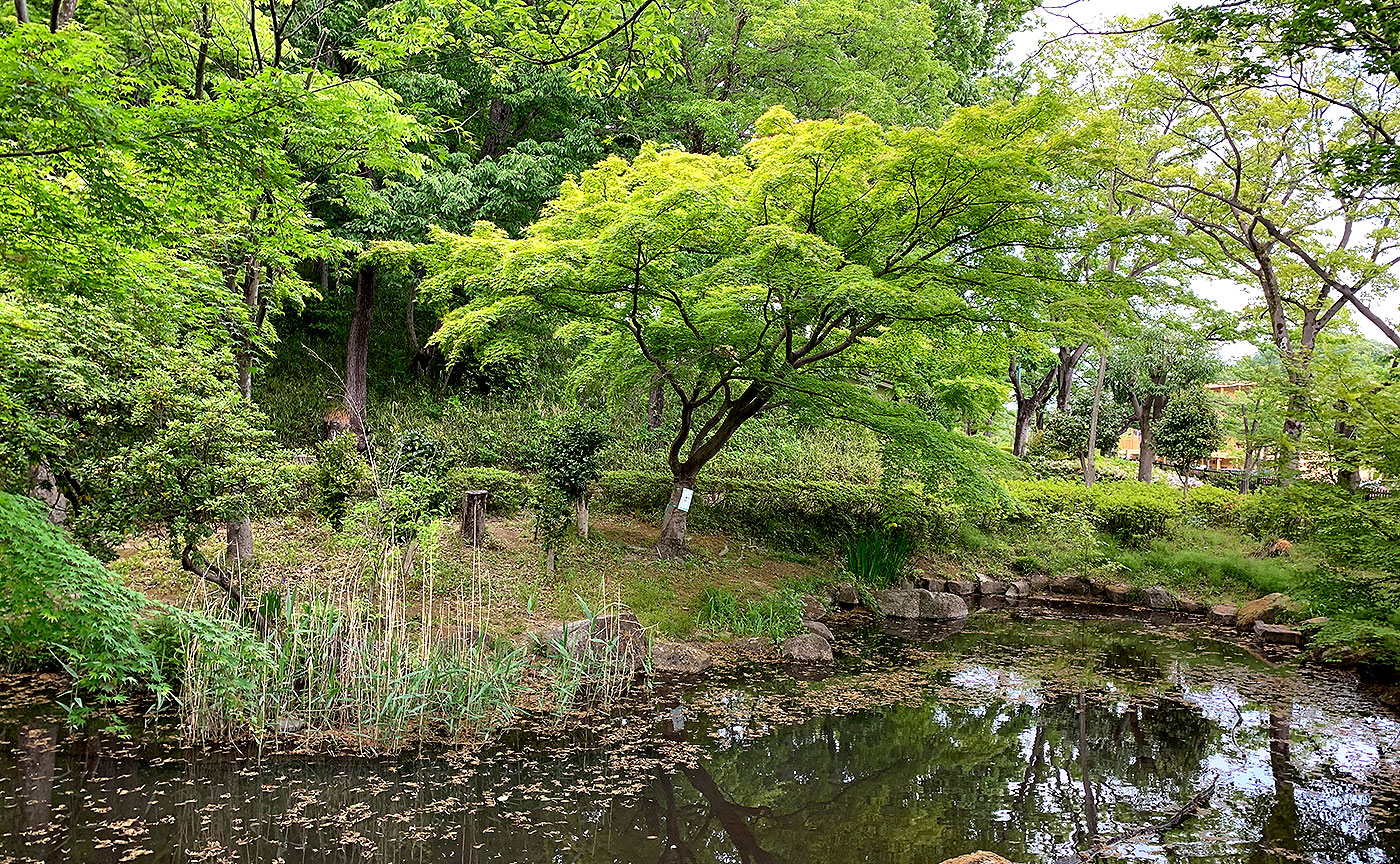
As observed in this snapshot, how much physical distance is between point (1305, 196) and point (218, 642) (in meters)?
14.6

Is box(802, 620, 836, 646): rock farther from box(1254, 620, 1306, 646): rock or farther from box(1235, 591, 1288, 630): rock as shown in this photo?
box(1235, 591, 1288, 630): rock

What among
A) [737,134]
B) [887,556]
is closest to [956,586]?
[887,556]

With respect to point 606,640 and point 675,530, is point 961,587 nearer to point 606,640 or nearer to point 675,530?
point 675,530

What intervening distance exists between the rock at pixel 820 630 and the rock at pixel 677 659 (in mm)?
1565

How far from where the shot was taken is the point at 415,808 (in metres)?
4.23

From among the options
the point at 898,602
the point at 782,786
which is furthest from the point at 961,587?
the point at 782,786

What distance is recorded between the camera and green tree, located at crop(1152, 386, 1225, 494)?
16375 mm

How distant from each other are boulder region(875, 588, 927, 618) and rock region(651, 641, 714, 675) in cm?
342

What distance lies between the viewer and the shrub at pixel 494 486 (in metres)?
8.45

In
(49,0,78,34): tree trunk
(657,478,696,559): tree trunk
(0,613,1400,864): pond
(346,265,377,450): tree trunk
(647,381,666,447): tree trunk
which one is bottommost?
(0,613,1400,864): pond

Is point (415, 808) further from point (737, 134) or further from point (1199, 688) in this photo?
point (737, 134)

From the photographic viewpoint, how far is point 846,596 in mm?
9570

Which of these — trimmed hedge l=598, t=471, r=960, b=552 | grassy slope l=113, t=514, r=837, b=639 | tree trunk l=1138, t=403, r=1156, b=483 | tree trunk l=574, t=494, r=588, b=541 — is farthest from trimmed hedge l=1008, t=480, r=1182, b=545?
tree trunk l=574, t=494, r=588, b=541

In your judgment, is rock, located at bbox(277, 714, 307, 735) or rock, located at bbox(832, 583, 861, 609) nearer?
rock, located at bbox(277, 714, 307, 735)
